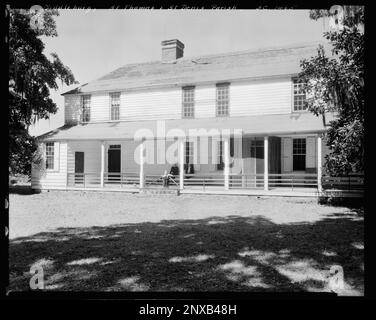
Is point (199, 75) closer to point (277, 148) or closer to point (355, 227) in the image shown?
point (277, 148)

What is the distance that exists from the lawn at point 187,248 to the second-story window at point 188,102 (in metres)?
8.39

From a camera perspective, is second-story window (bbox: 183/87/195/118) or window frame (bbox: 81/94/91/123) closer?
second-story window (bbox: 183/87/195/118)

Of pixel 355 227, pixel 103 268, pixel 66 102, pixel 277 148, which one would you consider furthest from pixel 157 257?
pixel 66 102

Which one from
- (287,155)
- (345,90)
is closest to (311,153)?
(287,155)

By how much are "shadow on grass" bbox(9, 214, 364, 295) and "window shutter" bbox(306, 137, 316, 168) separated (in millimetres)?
9015

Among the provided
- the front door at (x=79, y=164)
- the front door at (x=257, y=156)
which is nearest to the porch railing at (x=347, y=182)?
the front door at (x=257, y=156)

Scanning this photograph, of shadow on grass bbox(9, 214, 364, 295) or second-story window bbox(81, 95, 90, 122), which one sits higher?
second-story window bbox(81, 95, 90, 122)

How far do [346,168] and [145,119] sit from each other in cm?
1266

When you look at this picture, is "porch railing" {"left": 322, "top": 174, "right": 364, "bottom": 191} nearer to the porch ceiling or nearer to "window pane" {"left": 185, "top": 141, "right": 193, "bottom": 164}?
the porch ceiling

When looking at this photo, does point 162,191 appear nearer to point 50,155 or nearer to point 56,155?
point 56,155

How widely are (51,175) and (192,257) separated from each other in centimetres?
1653

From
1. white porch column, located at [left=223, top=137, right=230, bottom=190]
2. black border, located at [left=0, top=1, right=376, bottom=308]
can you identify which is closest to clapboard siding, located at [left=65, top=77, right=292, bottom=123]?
white porch column, located at [left=223, top=137, right=230, bottom=190]

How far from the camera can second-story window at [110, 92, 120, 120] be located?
21.1 metres

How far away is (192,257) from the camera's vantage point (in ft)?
18.3
